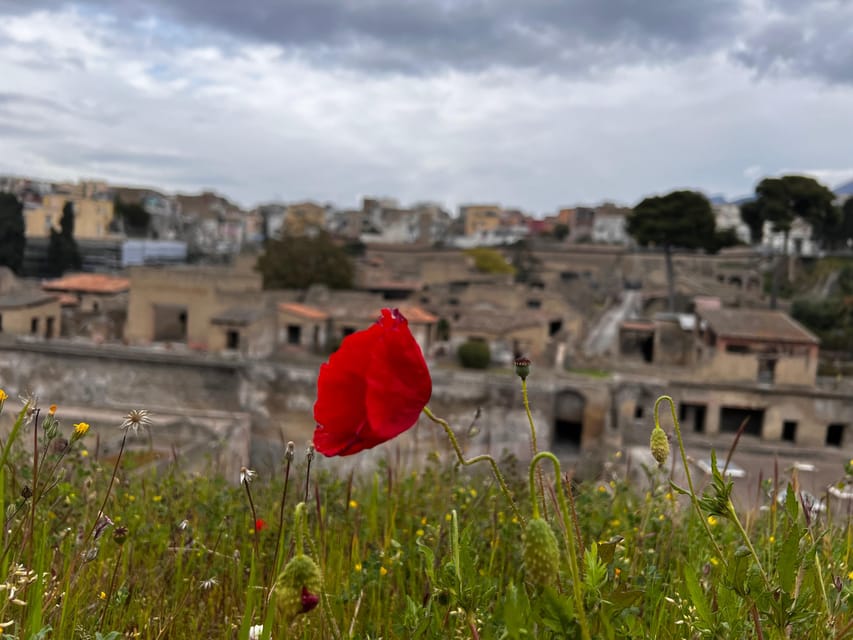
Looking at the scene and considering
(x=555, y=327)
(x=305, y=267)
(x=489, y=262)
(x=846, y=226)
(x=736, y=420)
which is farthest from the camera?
(x=846, y=226)

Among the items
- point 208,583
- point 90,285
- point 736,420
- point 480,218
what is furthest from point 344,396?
point 480,218

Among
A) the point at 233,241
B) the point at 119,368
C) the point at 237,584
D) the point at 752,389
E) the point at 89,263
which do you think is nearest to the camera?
the point at 237,584

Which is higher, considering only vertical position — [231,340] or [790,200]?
[790,200]

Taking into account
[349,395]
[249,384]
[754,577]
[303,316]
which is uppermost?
[349,395]

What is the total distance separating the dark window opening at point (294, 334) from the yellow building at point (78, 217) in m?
26.6

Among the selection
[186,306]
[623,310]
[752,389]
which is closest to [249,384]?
[186,306]

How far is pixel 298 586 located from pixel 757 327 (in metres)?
24.0

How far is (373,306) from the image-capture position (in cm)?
2614

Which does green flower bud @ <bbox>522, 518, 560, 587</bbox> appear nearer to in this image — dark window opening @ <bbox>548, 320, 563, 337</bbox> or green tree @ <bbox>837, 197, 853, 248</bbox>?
dark window opening @ <bbox>548, 320, 563, 337</bbox>

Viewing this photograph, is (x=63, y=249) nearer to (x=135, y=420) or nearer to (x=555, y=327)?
(x=555, y=327)

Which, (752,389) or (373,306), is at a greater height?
(373,306)

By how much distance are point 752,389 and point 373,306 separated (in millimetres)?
12806

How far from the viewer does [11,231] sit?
115ft

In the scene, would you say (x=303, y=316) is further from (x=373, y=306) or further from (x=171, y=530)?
(x=171, y=530)
